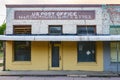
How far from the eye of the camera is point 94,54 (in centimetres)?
2097

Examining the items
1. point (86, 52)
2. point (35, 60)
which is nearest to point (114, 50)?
point (86, 52)

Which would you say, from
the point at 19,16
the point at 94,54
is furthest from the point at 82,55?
the point at 19,16

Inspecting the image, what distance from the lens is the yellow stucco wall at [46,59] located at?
2058 centimetres

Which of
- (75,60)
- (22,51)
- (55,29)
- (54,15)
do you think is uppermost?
(54,15)

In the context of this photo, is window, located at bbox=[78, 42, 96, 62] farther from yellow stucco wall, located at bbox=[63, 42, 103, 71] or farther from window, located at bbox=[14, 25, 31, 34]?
window, located at bbox=[14, 25, 31, 34]

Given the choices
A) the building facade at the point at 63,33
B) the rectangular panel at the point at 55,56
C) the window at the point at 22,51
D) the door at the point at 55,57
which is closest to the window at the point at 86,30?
the building facade at the point at 63,33

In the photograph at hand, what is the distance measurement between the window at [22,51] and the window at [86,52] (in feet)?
15.0

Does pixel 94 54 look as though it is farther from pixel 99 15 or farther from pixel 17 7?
pixel 17 7

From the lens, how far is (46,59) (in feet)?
68.2

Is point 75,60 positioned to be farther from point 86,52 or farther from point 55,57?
point 55,57

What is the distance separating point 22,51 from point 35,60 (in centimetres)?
156

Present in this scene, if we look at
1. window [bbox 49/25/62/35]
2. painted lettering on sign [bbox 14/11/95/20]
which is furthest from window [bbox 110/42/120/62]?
window [bbox 49/25/62/35]

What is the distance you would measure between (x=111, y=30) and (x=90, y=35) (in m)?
2.04

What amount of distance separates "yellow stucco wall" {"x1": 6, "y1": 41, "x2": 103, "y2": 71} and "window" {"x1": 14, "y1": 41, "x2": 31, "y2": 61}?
45cm
